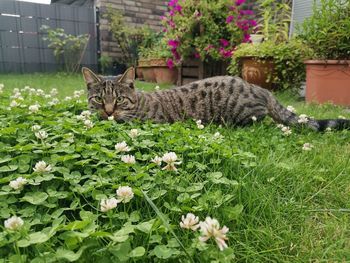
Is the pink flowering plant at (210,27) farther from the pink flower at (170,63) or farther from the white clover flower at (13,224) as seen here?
the white clover flower at (13,224)

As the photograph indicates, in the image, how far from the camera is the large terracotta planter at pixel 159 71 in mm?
8297

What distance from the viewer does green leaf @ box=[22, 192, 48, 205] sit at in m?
1.34

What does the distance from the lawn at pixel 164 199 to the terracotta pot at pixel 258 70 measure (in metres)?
3.74

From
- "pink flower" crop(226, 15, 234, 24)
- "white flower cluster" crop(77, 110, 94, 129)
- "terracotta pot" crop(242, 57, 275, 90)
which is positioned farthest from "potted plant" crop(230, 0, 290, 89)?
"white flower cluster" crop(77, 110, 94, 129)

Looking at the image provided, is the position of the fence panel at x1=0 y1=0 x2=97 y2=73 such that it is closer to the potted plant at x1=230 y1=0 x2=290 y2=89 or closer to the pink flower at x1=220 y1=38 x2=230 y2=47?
the pink flower at x1=220 y1=38 x2=230 y2=47

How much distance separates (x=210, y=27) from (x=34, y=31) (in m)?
7.34

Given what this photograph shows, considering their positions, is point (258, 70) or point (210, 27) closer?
point (258, 70)

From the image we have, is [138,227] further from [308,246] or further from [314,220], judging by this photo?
[314,220]

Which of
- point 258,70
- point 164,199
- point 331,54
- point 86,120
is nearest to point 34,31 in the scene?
point 258,70

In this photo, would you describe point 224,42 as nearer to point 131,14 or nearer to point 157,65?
point 157,65

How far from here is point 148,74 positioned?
929cm

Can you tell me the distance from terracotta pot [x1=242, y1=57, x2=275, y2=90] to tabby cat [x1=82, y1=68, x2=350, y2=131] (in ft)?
8.28

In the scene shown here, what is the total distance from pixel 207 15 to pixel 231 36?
0.72 metres

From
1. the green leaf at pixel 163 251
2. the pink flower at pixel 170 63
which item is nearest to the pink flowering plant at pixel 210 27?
the pink flower at pixel 170 63
